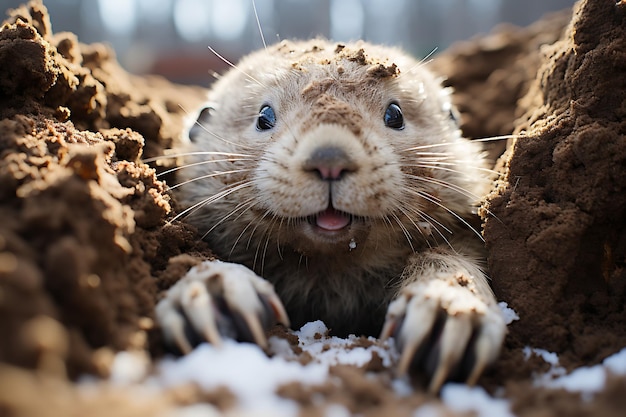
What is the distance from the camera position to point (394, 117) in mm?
2670

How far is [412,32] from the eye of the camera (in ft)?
32.6

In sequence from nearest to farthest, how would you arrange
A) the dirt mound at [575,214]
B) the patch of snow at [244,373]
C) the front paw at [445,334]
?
1. the patch of snow at [244,373]
2. the front paw at [445,334]
3. the dirt mound at [575,214]

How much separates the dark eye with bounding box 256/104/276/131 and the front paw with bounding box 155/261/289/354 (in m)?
1.01

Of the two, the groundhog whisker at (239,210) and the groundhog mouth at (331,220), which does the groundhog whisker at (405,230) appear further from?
the groundhog whisker at (239,210)

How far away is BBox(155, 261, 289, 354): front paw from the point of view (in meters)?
1.63

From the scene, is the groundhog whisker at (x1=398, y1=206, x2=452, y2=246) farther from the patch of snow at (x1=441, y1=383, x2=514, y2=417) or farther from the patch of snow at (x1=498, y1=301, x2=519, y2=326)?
the patch of snow at (x1=441, y1=383, x2=514, y2=417)

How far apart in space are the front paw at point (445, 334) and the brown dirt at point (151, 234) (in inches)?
3.1

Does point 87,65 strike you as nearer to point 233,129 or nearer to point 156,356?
point 233,129

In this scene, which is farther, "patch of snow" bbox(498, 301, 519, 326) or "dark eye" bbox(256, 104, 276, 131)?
"dark eye" bbox(256, 104, 276, 131)

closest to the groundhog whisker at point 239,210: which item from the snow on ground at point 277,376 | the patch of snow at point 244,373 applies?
the snow on ground at point 277,376

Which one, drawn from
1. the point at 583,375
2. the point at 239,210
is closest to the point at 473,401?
the point at 583,375

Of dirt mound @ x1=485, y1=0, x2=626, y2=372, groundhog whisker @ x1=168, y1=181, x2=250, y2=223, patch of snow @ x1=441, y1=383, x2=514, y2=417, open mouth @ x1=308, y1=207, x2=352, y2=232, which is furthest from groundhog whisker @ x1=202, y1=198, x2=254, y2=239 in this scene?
patch of snow @ x1=441, y1=383, x2=514, y2=417

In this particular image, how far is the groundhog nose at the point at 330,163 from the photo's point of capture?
2.04 meters

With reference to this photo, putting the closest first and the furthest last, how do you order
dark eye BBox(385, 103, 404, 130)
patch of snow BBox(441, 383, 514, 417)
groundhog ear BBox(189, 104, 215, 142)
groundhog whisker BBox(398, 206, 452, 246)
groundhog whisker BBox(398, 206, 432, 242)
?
1. patch of snow BBox(441, 383, 514, 417)
2. groundhog whisker BBox(398, 206, 432, 242)
3. groundhog whisker BBox(398, 206, 452, 246)
4. dark eye BBox(385, 103, 404, 130)
5. groundhog ear BBox(189, 104, 215, 142)
